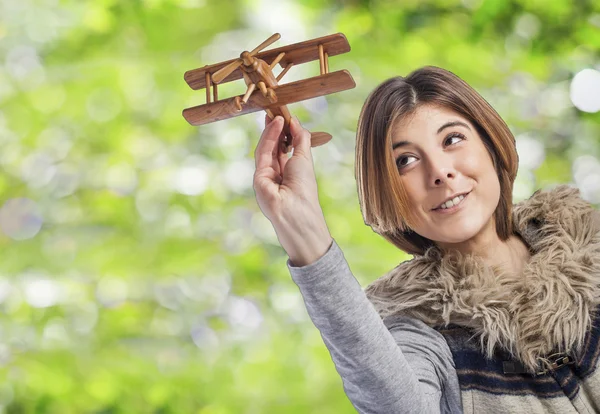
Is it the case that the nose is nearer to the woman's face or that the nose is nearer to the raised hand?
the woman's face

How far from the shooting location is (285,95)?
0.72m

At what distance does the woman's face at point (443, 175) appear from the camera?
89 centimetres

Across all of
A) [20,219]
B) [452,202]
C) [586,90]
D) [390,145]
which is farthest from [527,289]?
[20,219]

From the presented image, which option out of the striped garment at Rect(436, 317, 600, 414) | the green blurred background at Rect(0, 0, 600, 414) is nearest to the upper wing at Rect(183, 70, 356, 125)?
the striped garment at Rect(436, 317, 600, 414)

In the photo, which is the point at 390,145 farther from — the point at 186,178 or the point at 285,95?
the point at 186,178

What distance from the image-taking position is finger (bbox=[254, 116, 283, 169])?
72cm

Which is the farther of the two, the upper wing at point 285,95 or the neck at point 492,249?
the neck at point 492,249

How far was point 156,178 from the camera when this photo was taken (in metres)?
→ 2.01

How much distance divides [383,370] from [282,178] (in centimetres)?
20

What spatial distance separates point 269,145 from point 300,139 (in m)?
0.03

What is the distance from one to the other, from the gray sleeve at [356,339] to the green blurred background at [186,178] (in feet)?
3.98

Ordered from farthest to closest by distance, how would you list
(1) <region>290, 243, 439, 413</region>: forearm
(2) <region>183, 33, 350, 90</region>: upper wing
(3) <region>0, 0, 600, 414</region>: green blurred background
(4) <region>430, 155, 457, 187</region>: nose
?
(3) <region>0, 0, 600, 414</region>: green blurred background → (4) <region>430, 155, 457, 187</region>: nose → (2) <region>183, 33, 350, 90</region>: upper wing → (1) <region>290, 243, 439, 413</region>: forearm

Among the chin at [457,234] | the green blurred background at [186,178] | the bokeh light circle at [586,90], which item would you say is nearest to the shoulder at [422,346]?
the chin at [457,234]

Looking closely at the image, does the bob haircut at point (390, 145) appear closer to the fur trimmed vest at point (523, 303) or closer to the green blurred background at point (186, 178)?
the fur trimmed vest at point (523, 303)
